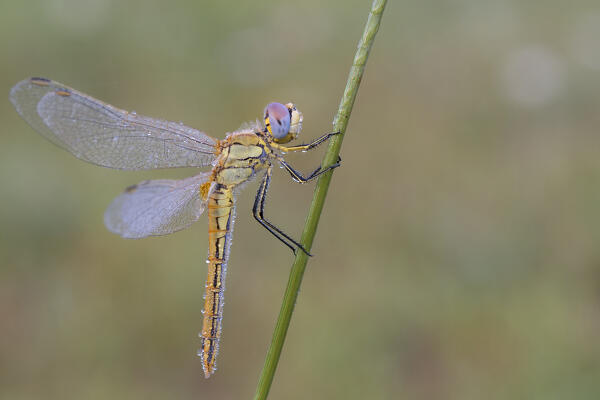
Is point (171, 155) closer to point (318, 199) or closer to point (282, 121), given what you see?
point (282, 121)

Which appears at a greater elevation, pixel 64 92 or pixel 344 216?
pixel 64 92

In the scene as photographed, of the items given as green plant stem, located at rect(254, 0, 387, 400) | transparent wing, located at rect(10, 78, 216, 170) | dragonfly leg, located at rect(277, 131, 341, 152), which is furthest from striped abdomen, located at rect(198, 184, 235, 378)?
green plant stem, located at rect(254, 0, 387, 400)

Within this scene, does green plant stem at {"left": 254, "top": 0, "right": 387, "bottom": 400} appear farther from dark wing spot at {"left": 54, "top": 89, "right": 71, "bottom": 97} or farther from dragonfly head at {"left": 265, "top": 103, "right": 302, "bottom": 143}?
dark wing spot at {"left": 54, "top": 89, "right": 71, "bottom": 97}

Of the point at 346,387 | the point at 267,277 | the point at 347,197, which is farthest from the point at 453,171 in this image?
the point at 346,387

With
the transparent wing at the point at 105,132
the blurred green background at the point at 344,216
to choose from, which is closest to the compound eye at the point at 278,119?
the transparent wing at the point at 105,132

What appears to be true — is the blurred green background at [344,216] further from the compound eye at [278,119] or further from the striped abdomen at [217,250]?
the compound eye at [278,119]

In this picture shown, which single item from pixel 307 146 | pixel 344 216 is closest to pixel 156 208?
pixel 307 146
